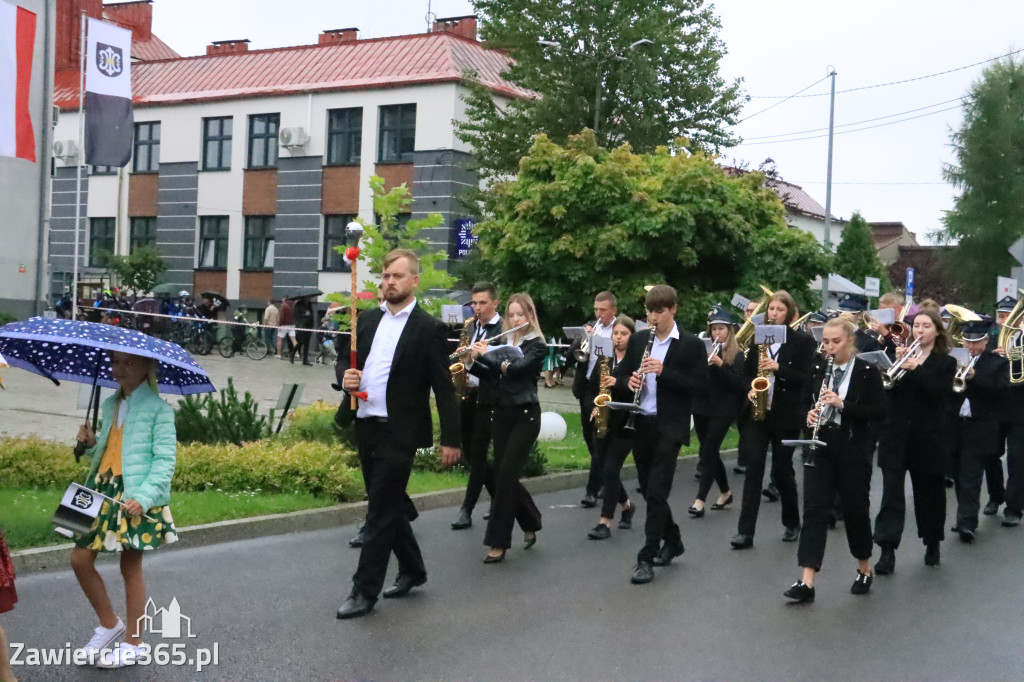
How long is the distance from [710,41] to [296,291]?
51.3ft

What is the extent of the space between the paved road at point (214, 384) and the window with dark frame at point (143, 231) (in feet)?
38.2

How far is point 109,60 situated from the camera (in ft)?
70.4

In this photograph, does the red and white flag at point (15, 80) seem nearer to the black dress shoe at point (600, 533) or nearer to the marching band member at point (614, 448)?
the marching band member at point (614, 448)

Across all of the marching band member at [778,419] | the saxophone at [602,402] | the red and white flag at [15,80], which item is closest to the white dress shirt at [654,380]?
the saxophone at [602,402]

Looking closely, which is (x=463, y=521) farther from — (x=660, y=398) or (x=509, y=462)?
(x=660, y=398)

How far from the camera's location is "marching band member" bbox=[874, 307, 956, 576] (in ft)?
30.7

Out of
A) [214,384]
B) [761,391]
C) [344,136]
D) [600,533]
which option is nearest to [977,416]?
[761,391]

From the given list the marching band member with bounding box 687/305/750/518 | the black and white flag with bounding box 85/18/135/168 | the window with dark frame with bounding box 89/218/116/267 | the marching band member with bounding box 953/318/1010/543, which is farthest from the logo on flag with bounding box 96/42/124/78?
the window with dark frame with bounding box 89/218/116/267

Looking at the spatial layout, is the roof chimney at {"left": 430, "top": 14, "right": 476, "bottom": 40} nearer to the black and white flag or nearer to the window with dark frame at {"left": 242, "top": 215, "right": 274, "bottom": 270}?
the window with dark frame at {"left": 242, "top": 215, "right": 274, "bottom": 270}

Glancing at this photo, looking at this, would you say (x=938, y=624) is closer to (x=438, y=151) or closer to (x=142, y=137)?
(x=438, y=151)

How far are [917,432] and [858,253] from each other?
45593 millimetres

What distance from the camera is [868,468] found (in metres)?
8.54

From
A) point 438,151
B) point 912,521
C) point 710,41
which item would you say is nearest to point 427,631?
point 912,521

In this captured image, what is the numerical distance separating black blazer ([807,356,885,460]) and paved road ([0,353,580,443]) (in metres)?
5.50
